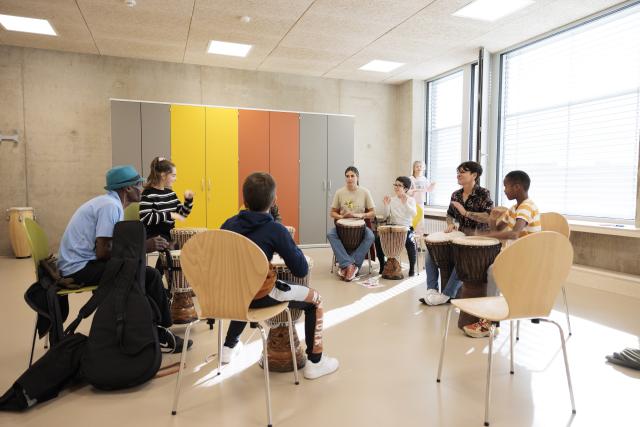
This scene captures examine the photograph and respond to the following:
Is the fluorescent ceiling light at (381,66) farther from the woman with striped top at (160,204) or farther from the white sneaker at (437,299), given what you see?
the woman with striped top at (160,204)

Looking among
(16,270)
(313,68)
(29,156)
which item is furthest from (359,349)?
(29,156)

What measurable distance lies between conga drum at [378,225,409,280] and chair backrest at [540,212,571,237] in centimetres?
157

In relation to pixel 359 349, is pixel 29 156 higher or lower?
higher

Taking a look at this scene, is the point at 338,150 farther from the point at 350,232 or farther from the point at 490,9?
the point at 490,9

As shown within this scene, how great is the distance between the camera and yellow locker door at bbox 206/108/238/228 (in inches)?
254

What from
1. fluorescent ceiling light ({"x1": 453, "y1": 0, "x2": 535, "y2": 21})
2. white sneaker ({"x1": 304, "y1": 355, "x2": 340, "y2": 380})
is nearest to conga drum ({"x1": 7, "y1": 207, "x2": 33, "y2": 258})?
white sneaker ({"x1": 304, "y1": 355, "x2": 340, "y2": 380})

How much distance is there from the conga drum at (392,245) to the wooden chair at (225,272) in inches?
119

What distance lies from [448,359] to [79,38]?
578 cm

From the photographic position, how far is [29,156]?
20.4 ft

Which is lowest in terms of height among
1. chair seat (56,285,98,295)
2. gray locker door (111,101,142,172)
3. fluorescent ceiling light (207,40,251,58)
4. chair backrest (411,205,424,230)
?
chair seat (56,285,98,295)

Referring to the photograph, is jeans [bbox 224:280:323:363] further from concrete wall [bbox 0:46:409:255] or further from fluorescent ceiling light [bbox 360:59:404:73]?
concrete wall [bbox 0:46:409:255]

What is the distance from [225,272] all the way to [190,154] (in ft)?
15.7

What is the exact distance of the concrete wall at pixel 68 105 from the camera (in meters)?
6.12

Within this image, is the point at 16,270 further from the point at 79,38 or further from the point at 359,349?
the point at 359,349
